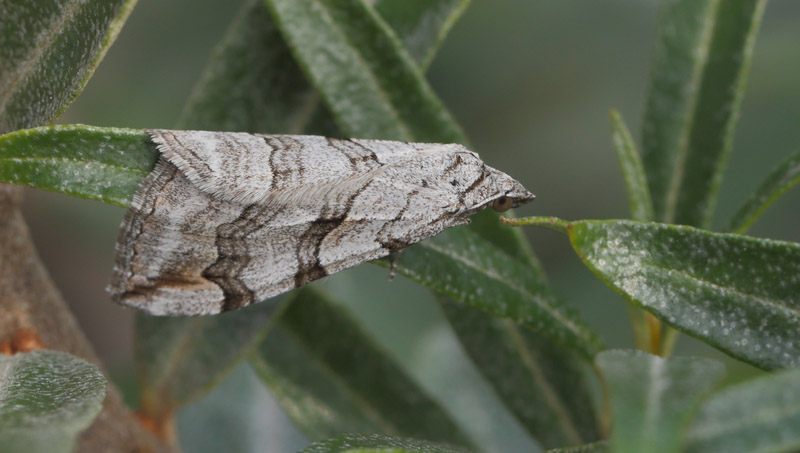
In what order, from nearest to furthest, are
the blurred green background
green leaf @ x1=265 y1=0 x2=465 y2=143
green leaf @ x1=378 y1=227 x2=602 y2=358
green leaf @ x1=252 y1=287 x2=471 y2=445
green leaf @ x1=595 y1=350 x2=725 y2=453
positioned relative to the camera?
green leaf @ x1=595 y1=350 x2=725 y2=453
green leaf @ x1=378 y1=227 x2=602 y2=358
green leaf @ x1=265 y1=0 x2=465 y2=143
green leaf @ x1=252 y1=287 x2=471 y2=445
the blurred green background

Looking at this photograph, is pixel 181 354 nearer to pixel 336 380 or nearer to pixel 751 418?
pixel 336 380

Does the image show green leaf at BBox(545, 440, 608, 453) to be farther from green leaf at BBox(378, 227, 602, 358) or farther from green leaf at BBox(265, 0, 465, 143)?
green leaf at BBox(265, 0, 465, 143)

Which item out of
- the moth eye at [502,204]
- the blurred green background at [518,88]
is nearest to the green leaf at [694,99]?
the moth eye at [502,204]

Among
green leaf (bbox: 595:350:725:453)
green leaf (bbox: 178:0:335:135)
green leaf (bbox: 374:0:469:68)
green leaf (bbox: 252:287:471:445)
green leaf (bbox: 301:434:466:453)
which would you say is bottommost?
green leaf (bbox: 252:287:471:445)

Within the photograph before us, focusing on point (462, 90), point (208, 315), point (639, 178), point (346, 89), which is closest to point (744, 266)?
point (639, 178)

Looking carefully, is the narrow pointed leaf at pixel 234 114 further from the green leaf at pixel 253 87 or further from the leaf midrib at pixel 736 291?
the leaf midrib at pixel 736 291

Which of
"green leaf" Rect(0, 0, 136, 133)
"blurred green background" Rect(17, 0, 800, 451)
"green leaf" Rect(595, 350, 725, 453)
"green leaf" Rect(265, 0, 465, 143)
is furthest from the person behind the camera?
"blurred green background" Rect(17, 0, 800, 451)

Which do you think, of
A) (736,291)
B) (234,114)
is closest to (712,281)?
(736,291)

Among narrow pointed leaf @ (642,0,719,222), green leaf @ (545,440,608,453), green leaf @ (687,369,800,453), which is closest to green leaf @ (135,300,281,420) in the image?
green leaf @ (545,440,608,453)
